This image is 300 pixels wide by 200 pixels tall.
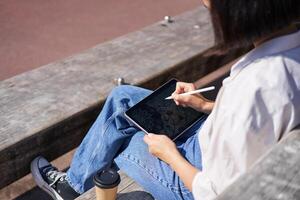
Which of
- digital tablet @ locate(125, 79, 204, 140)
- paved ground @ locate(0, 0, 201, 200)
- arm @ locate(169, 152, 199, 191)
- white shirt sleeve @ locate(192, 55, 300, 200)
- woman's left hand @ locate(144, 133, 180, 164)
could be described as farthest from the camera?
paved ground @ locate(0, 0, 201, 200)

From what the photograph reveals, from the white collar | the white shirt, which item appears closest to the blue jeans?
the white shirt

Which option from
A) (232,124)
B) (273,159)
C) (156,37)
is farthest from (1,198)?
(273,159)

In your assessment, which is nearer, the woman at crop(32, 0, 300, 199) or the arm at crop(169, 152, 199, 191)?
the woman at crop(32, 0, 300, 199)

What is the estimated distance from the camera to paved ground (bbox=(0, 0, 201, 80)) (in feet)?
14.8

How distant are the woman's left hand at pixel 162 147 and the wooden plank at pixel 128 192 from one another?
0.19 metres

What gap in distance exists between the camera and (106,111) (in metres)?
2.20

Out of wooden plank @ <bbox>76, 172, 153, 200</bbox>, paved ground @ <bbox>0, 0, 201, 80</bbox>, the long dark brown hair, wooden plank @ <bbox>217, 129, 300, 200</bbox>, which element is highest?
the long dark brown hair

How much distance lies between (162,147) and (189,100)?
0.34 meters

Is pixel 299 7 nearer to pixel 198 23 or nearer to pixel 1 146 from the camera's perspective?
pixel 1 146

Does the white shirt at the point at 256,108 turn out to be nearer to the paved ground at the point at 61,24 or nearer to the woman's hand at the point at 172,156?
the woman's hand at the point at 172,156

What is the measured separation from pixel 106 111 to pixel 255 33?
92 centimetres

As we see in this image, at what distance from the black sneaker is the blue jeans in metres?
0.06

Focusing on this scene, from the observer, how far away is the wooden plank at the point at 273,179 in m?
1.08

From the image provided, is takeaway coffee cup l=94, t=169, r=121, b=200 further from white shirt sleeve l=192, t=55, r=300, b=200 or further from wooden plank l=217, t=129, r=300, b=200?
wooden plank l=217, t=129, r=300, b=200
